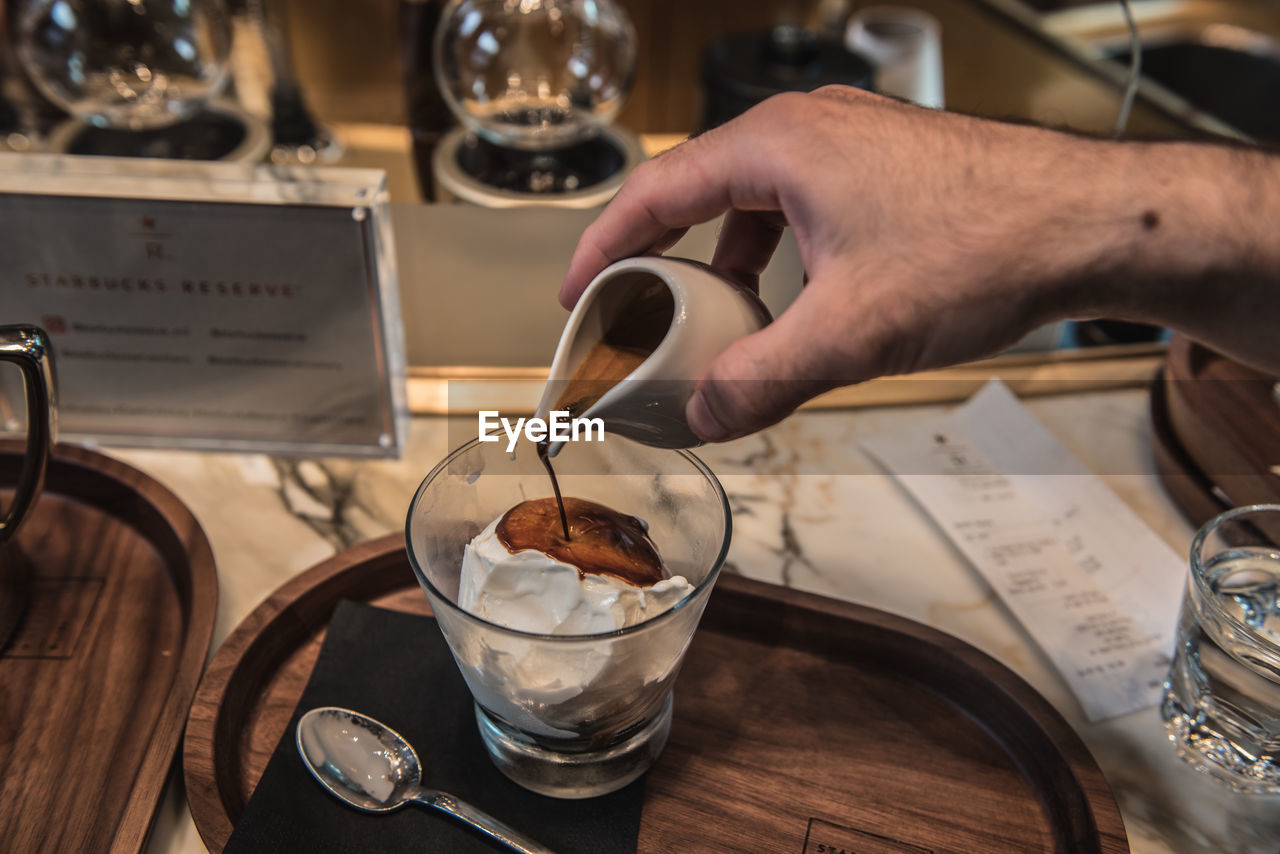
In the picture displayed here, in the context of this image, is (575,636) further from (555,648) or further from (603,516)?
(603,516)

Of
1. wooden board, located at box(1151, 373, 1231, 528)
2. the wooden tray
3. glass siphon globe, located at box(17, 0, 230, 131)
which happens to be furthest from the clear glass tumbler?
glass siphon globe, located at box(17, 0, 230, 131)

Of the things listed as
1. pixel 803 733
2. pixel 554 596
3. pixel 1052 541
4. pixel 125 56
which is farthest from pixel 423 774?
pixel 125 56

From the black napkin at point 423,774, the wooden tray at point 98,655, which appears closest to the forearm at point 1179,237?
the black napkin at point 423,774

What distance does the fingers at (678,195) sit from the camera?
23.6 inches

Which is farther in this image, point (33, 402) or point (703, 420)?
point (33, 402)

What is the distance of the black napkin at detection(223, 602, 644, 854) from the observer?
0.62 meters

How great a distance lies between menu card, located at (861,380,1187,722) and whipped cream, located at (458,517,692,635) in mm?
366

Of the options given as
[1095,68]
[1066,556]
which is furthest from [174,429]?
[1095,68]

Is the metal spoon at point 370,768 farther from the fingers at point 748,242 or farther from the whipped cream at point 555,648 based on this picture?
the fingers at point 748,242

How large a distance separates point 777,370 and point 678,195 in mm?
158

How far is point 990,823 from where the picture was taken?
0.67 metres

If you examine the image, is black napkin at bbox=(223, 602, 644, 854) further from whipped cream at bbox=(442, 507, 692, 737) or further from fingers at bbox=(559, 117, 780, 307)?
fingers at bbox=(559, 117, 780, 307)

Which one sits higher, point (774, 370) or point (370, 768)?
point (774, 370)

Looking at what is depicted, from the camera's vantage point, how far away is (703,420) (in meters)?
0.58
